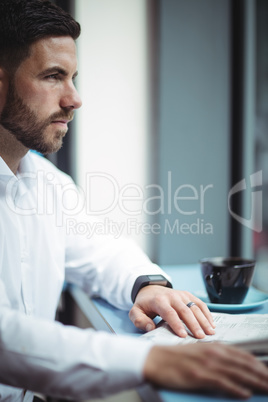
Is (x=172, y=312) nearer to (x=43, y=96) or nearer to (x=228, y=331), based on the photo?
(x=228, y=331)

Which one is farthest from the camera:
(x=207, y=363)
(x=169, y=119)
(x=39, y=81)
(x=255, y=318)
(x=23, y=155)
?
(x=169, y=119)

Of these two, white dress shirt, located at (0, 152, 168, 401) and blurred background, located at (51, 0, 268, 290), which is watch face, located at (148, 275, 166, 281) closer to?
white dress shirt, located at (0, 152, 168, 401)

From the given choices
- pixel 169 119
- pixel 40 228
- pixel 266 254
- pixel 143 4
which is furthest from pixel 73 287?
pixel 266 254

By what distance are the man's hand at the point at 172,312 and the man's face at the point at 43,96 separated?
0.49 m

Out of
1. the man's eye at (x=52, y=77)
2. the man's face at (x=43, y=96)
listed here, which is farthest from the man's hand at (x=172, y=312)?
the man's eye at (x=52, y=77)

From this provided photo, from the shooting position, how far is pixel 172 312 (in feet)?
2.55

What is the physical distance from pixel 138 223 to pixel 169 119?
0.48 metres

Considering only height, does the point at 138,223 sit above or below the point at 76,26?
below

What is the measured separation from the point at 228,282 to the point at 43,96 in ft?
2.14

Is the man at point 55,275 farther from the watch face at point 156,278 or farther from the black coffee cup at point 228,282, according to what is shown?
the black coffee cup at point 228,282

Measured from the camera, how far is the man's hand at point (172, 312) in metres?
0.75

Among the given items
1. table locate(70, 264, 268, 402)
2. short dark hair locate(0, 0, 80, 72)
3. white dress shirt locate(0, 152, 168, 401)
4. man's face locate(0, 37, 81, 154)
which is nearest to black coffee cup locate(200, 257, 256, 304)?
table locate(70, 264, 268, 402)

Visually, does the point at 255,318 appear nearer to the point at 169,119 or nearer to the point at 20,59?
the point at 20,59

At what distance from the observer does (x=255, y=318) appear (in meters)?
0.84
